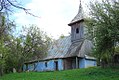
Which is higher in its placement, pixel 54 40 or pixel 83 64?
pixel 54 40

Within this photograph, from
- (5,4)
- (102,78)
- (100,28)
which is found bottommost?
(102,78)

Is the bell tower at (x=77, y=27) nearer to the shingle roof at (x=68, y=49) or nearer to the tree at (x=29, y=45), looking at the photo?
the shingle roof at (x=68, y=49)

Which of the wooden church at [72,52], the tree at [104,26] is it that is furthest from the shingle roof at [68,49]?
the tree at [104,26]

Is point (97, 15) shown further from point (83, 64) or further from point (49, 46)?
point (49, 46)

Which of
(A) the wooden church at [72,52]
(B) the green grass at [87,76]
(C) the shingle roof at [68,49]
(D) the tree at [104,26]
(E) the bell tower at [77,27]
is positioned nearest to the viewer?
(B) the green grass at [87,76]

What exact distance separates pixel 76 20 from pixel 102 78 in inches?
959

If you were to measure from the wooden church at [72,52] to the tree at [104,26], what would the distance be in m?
11.8

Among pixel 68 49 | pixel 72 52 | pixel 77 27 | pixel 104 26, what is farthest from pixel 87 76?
pixel 77 27

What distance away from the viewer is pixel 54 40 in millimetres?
47719

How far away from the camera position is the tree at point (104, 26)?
2591cm

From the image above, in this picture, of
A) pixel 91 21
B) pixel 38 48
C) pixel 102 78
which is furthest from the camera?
pixel 38 48

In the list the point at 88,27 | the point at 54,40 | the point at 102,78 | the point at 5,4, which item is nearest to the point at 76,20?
the point at 54,40

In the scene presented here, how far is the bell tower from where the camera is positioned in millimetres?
44331

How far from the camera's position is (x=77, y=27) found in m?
45.4
